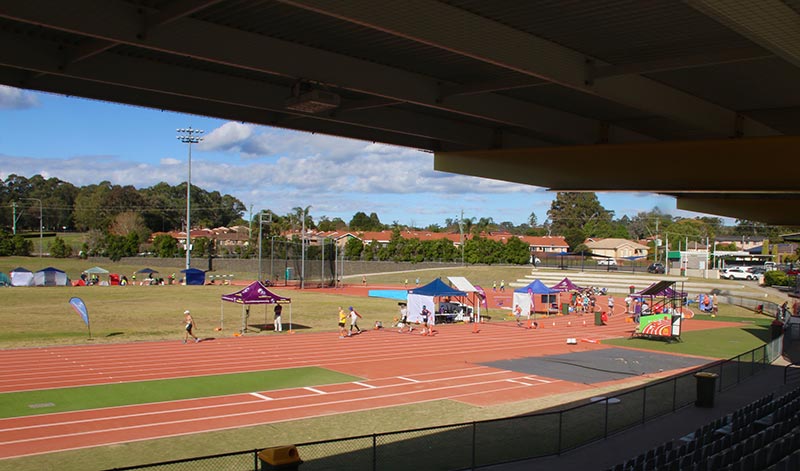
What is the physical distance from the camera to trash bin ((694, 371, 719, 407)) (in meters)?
17.0

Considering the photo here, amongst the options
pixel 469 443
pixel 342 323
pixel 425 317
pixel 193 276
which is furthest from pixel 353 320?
pixel 193 276

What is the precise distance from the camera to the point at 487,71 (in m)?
10.6

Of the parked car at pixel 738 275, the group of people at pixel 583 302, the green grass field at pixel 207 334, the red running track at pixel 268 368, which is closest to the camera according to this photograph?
the green grass field at pixel 207 334

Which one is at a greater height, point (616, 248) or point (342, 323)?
point (616, 248)

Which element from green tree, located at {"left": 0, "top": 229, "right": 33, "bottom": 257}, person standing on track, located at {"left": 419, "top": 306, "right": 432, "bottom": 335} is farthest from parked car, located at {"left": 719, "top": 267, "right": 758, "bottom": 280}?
green tree, located at {"left": 0, "top": 229, "right": 33, "bottom": 257}

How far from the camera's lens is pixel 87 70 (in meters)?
9.48

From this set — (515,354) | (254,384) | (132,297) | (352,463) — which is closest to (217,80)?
(352,463)

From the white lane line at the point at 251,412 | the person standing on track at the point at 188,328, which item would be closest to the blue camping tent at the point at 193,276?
the person standing on track at the point at 188,328

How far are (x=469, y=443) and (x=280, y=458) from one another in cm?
628

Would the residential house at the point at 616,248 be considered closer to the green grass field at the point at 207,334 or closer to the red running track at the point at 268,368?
the green grass field at the point at 207,334

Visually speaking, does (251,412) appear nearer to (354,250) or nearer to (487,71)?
(487,71)

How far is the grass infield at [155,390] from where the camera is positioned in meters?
17.0

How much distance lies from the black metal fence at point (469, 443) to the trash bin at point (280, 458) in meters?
1.44

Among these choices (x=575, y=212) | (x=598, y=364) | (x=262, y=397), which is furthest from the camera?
(x=575, y=212)
